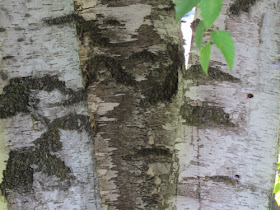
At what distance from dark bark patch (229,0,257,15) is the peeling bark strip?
175mm

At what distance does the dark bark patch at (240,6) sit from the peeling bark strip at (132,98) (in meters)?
0.18

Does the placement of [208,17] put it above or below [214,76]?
above

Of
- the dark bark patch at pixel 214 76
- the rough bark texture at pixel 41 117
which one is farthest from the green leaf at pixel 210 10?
the rough bark texture at pixel 41 117

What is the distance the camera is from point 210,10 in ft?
1.46

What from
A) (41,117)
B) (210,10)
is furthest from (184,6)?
(41,117)

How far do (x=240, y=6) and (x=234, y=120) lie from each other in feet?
0.95

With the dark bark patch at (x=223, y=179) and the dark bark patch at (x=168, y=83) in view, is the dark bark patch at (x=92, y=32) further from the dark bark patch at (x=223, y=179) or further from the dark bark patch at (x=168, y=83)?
the dark bark patch at (x=223, y=179)

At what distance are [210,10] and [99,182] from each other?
504mm

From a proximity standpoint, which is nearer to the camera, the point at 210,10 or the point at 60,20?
the point at 210,10

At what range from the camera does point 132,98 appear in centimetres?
71

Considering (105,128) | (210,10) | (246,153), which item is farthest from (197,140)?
(210,10)

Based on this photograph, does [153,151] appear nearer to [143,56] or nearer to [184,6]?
[143,56]

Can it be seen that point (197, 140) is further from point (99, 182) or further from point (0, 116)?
point (0, 116)

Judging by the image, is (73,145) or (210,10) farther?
(73,145)
